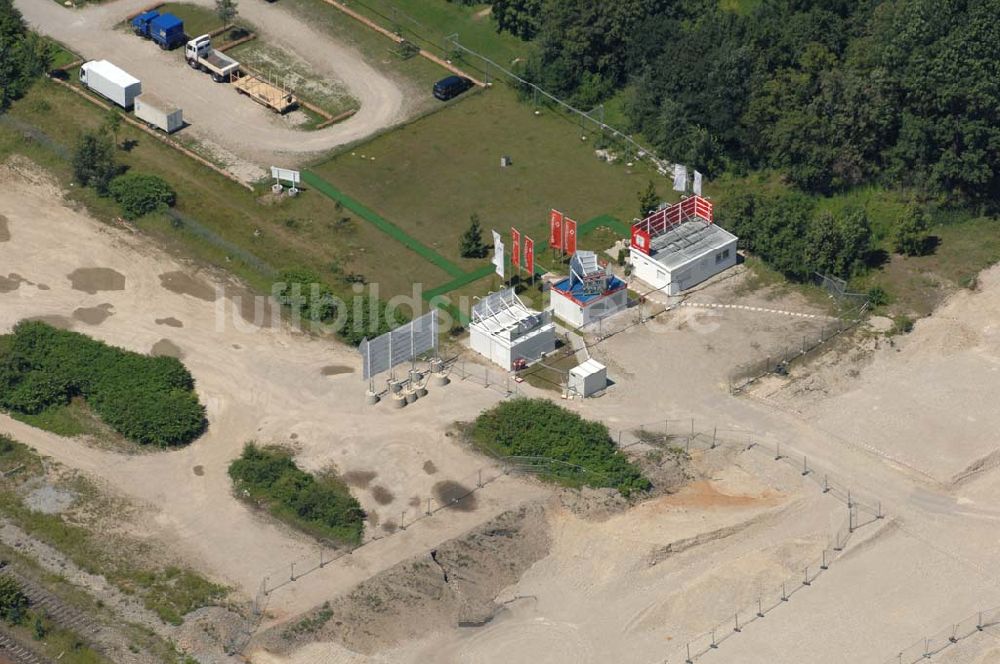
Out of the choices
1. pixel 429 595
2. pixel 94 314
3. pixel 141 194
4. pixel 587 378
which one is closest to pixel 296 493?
pixel 429 595

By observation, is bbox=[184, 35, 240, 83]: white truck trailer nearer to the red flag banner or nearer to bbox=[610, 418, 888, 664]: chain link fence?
the red flag banner

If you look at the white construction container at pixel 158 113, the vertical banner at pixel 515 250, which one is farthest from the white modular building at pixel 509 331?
the white construction container at pixel 158 113

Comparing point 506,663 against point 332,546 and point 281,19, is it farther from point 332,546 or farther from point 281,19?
point 281,19

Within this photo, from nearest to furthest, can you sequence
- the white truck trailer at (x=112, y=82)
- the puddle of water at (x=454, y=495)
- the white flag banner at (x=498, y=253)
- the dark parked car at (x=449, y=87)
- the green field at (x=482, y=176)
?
1. the puddle of water at (x=454, y=495)
2. the white flag banner at (x=498, y=253)
3. the green field at (x=482, y=176)
4. the white truck trailer at (x=112, y=82)
5. the dark parked car at (x=449, y=87)

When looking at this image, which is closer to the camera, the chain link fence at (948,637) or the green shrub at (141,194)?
the chain link fence at (948,637)

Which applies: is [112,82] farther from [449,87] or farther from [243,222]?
[449,87]

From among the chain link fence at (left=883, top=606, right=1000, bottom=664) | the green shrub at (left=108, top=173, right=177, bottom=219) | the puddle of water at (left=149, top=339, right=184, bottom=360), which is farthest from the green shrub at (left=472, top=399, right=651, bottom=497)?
the green shrub at (left=108, top=173, right=177, bottom=219)

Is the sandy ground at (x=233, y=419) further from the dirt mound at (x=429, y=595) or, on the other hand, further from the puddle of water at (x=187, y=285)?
the dirt mound at (x=429, y=595)
